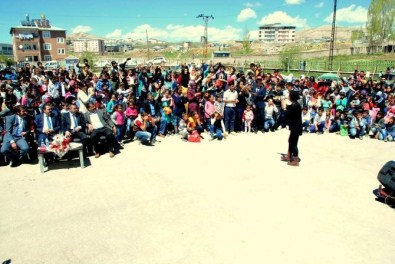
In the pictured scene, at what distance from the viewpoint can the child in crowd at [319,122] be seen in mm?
11484

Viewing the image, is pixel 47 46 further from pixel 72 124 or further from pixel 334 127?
pixel 334 127

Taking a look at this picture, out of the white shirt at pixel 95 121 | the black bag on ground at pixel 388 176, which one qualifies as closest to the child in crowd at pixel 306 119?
the black bag on ground at pixel 388 176

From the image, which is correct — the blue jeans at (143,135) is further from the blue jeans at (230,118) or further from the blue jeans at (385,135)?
the blue jeans at (385,135)

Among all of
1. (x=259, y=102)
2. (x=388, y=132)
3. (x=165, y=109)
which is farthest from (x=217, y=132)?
(x=388, y=132)

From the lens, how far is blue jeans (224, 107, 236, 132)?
36.1 feet

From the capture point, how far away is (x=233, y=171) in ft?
24.8

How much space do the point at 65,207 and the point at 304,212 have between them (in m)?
4.54

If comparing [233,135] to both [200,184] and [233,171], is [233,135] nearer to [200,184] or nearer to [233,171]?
[233,171]

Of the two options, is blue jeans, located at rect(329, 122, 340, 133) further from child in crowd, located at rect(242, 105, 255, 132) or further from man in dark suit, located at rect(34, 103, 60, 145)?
man in dark suit, located at rect(34, 103, 60, 145)

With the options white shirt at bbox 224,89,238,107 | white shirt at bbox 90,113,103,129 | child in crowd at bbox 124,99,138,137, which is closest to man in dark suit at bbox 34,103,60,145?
white shirt at bbox 90,113,103,129

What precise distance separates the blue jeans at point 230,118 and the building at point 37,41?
253 feet

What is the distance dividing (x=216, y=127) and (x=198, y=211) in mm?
5441

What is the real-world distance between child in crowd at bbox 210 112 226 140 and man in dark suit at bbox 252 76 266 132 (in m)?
1.66

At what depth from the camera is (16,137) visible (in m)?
8.08
